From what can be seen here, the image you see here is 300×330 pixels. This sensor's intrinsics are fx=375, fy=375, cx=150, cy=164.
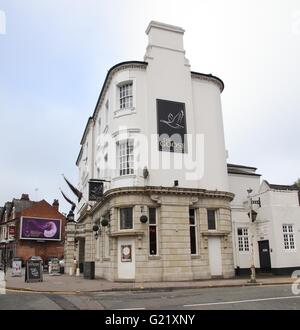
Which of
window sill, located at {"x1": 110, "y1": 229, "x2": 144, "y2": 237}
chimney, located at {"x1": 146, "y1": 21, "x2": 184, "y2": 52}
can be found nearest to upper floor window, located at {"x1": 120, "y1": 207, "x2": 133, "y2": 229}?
window sill, located at {"x1": 110, "y1": 229, "x2": 144, "y2": 237}

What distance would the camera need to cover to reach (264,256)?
90.7 ft

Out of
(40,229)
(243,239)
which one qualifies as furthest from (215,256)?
(40,229)

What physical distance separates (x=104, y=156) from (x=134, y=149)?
4.75 metres

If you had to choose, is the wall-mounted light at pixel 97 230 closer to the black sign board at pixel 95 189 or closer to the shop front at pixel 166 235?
the shop front at pixel 166 235

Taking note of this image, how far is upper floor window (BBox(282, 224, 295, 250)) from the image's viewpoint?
2702cm

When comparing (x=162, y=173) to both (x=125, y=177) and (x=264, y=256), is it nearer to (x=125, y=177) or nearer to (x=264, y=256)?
(x=125, y=177)

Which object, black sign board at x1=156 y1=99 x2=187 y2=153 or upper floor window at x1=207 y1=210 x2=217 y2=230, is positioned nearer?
black sign board at x1=156 y1=99 x2=187 y2=153

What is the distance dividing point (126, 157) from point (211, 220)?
6959mm

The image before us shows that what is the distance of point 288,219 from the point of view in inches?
1076

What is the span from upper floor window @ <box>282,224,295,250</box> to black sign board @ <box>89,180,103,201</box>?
1344cm

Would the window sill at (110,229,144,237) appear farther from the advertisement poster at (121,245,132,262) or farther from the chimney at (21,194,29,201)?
the chimney at (21,194,29,201)

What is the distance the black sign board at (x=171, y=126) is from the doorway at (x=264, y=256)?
9.65 meters

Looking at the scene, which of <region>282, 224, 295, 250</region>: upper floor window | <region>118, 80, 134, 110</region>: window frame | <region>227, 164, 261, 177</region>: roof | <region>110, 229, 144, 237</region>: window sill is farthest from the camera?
<region>227, 164, 261, 177</region>: roof
